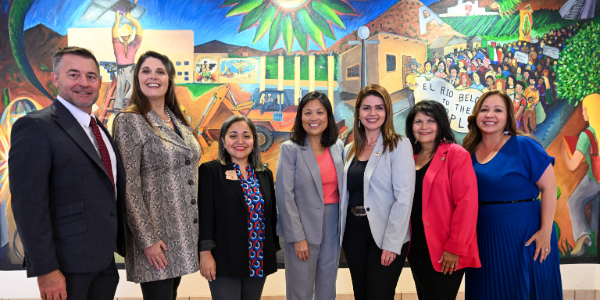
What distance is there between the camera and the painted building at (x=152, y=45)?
3.45 metres

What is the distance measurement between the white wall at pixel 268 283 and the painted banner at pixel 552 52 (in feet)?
7.59

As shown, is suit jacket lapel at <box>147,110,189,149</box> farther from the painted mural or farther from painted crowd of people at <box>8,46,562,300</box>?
the painted mural

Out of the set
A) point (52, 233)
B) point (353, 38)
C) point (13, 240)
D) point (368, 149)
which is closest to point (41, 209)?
point (52, 233)

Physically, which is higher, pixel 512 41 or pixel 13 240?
pixel 512 41

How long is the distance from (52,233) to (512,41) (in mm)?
4288

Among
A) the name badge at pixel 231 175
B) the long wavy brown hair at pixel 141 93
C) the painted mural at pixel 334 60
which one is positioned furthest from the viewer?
the painted mural at pixel 334 60

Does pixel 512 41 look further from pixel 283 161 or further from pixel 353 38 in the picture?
pixel 283 161

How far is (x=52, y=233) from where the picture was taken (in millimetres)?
1481

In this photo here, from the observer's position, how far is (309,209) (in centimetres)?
221

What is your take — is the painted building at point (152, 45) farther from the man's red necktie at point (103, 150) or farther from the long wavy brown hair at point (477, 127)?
the long wavy brown hair at point (477, 127)

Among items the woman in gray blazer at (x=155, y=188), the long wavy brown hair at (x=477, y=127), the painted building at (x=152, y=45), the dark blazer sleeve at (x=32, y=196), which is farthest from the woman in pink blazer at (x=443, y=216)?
the painted building at (x=152, y=45)

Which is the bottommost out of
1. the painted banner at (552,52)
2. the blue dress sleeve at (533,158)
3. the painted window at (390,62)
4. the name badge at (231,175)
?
the name badge at (231,175)

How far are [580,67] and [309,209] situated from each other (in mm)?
3562

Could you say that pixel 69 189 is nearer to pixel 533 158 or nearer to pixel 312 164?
pixel 312 164
